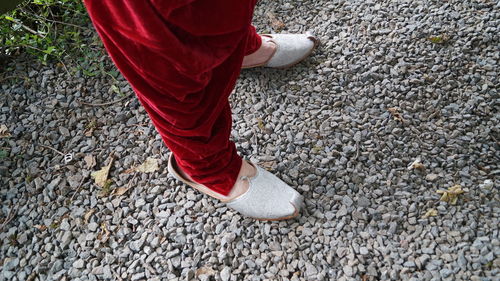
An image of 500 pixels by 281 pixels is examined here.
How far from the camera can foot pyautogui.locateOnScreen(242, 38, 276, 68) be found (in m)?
1.71

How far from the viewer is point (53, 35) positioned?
195cm

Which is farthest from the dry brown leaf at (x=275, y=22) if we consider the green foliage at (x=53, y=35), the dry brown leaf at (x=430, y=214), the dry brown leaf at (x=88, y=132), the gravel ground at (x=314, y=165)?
the dry brown leaf at (x=430, y=214)

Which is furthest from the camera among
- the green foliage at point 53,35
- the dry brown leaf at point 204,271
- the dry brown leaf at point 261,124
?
the green foliage at point 53,35

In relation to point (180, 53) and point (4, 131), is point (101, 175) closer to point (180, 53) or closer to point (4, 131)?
point (4, 131)

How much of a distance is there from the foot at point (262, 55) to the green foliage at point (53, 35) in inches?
25.2

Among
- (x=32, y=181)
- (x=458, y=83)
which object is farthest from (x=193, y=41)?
(x=458, y=83)

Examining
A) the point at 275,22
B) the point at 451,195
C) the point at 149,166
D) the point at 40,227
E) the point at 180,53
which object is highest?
the point at 180,53

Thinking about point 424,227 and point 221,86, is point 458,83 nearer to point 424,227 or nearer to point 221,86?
point 424,227

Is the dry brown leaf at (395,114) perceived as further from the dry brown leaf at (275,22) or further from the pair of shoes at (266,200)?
the dry brown leaf at (275,22)

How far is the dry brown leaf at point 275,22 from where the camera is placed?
6.39ft

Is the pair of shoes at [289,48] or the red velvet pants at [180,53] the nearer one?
the red velvet pants at [180,53]

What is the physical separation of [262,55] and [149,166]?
63 centimetres

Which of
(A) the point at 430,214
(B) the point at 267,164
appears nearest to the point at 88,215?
(B) the point at 267,164

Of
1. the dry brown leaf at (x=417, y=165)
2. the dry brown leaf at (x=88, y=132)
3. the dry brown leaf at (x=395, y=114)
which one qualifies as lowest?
the dry brown leaf at (x=88, y=132)
